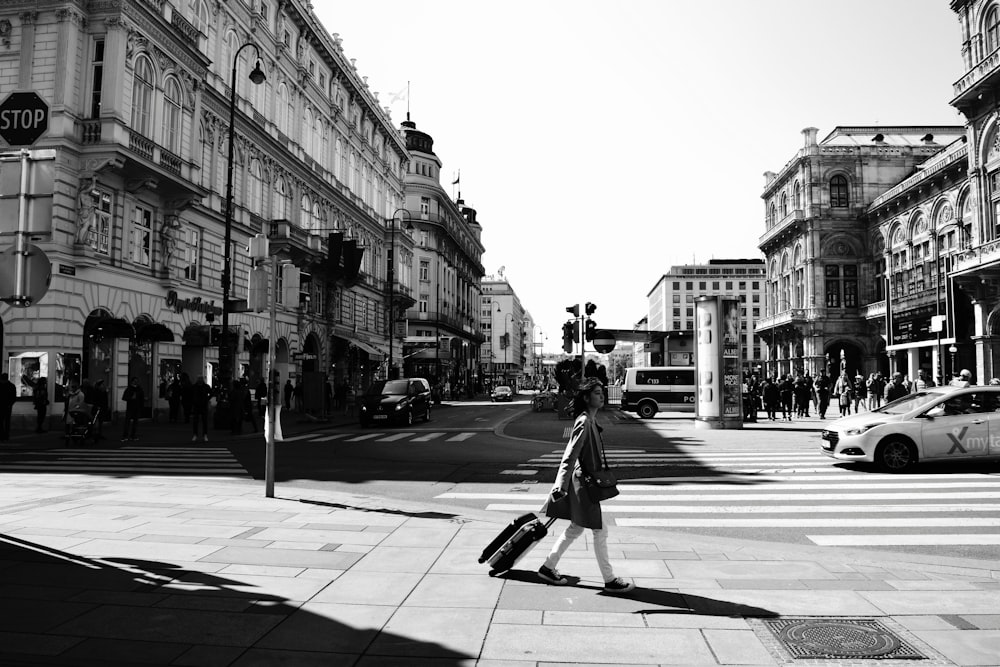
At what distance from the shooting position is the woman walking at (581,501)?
17.9ft

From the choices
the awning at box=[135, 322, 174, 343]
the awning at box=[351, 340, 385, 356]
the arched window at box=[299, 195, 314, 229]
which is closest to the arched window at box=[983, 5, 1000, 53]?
the arched window at box=[299, 195, 314, 229]

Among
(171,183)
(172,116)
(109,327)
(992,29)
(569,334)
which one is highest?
(992,29)

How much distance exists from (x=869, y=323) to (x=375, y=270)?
4175 centimetres

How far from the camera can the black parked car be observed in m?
26.3

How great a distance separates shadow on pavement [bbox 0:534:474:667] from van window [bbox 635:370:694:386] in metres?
29.6

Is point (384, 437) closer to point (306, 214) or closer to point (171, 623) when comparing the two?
point (171, 623)

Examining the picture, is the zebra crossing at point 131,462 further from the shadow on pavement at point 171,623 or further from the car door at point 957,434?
the car door at point 957,434

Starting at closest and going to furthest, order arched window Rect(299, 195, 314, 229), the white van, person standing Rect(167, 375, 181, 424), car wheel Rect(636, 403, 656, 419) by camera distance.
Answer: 1. person standing Rect(167, 375, 181, 424)
2. car wheel Rect(636, 403, 656, 419)
3. the white van
4. arched window Rect(299, 195, 314, 229)

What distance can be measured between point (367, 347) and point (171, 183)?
24.2 metres

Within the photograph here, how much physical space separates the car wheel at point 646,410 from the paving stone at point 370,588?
92.3ft

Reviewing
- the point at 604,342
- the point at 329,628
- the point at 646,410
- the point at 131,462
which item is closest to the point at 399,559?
the point at 329,628

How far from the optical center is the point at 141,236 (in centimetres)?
2619

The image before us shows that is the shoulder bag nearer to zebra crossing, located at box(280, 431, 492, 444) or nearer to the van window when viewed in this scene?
zebra crossing, located at box(280, 431, 492, 444)

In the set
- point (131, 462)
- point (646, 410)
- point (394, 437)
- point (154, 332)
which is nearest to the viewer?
point (131, 462)
